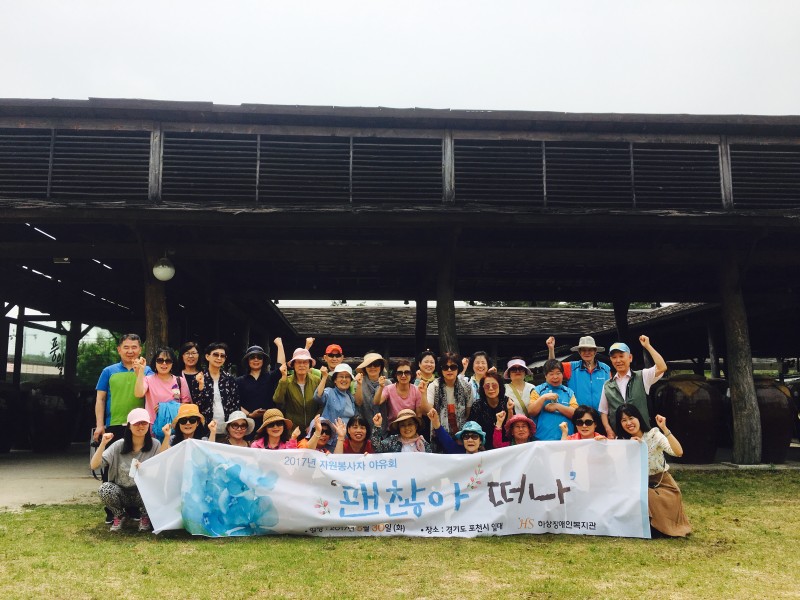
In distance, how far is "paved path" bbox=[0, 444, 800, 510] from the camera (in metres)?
7.11

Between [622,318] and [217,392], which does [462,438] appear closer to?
[217,392]

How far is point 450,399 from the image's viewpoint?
616 cm

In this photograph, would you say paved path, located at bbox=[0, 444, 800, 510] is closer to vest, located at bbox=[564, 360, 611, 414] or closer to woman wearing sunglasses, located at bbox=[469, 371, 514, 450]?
vest, located at bbox=[564, 360, 611, 414]

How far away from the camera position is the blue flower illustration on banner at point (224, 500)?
540 centimetres

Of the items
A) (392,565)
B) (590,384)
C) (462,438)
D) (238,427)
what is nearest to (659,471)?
(590,384)

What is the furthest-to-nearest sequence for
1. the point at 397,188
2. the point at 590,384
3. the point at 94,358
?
the point at 94,358
the point at 397,188
the point at 590,384

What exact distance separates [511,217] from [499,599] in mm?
5915

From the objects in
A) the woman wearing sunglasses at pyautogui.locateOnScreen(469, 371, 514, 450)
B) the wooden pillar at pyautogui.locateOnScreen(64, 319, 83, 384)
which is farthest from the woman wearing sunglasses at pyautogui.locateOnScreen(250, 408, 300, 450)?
the wooden pillar at pyautogui.locateOnScreen(64, 319, 83, 384)

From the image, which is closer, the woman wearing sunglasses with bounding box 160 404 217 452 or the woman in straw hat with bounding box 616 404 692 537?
the woman in straw hat with bounding box 616 404 692 537

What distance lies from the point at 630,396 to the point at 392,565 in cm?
284

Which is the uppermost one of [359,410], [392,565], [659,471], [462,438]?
[359,410]

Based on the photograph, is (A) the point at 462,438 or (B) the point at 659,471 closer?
(B) the point at 659,471

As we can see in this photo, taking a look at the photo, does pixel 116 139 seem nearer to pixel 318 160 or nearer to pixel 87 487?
pixel 318 160

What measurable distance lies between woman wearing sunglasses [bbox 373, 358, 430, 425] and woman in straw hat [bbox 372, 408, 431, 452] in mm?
94
